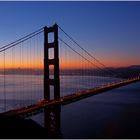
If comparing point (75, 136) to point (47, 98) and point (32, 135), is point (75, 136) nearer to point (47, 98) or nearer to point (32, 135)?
point (47, 98)

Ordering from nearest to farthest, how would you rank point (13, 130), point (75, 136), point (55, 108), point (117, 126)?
point (13, 130), point (55, 108), point (75, 136), point (117, 126)

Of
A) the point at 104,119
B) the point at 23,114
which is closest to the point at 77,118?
the point at 104,119

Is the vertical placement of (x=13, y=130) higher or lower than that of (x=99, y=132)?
higher

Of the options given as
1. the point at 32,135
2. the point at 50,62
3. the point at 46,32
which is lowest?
the point at 32,135

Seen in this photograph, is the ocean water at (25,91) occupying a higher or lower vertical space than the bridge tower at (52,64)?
lower

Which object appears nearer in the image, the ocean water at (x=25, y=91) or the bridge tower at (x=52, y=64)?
the bridge tower at (x=52, y=64)

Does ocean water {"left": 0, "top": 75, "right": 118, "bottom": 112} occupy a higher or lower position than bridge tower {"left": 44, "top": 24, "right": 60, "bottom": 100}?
lower

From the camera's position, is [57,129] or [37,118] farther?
[37,118]

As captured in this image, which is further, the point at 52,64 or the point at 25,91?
the point at 25,91

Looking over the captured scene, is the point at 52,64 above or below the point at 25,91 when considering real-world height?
above

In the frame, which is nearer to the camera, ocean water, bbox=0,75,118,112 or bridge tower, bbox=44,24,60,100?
bridge tower, bbox=44,24,60,100

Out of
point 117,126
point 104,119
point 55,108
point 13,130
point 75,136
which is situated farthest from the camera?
point 104,119
